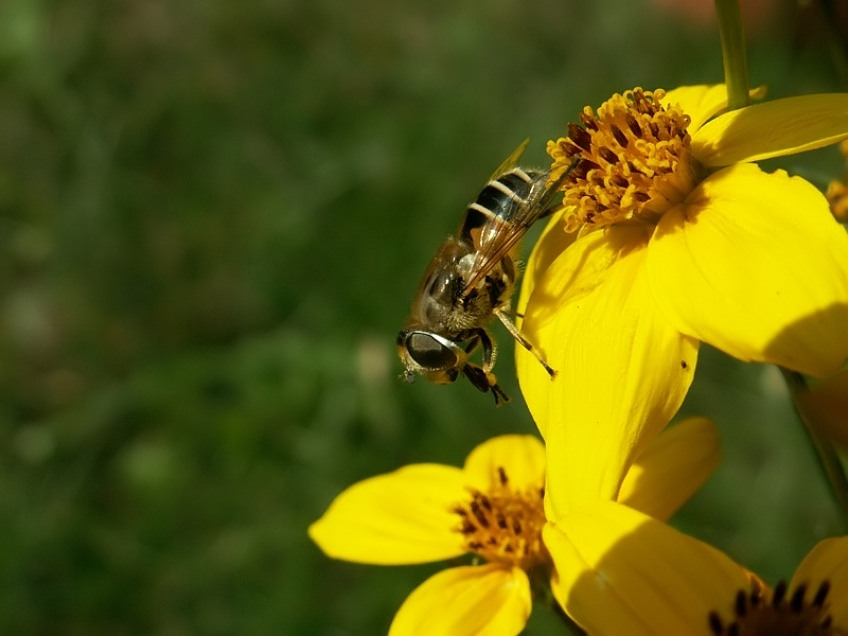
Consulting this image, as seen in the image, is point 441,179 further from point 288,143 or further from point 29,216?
point 29,216

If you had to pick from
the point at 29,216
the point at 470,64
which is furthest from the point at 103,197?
the point at 470,64

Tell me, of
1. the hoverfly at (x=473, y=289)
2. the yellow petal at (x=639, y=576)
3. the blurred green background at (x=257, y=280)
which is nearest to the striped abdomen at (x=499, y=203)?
the hoverfly at (x=473, y=289)

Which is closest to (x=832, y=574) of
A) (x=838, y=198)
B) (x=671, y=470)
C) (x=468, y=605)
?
(x=671, y=470)

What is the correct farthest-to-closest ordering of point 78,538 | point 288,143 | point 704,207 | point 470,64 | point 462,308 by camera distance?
point 470,64, point 288,143, point 78,538, point 462,308, point 704,207

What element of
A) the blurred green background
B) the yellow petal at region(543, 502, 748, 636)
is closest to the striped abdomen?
the yellow petal at region(543, 502, 748, 636)

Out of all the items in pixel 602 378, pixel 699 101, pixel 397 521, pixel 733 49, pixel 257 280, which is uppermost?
pixel 733 49

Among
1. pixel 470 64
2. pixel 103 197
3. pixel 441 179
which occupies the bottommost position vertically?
pixel 103 197

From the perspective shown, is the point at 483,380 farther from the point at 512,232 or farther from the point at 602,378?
the point at 602,378
